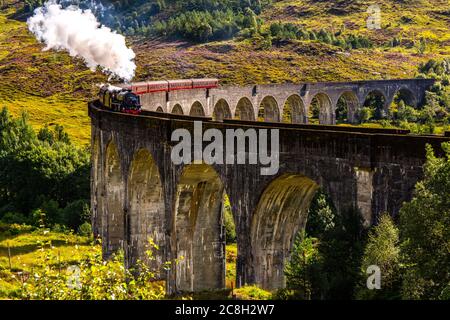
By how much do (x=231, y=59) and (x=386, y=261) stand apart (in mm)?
125593

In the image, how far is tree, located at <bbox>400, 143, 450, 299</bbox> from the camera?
56.7 ft

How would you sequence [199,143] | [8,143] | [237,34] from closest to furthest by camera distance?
[199,143] → [8,143] → [237,34]

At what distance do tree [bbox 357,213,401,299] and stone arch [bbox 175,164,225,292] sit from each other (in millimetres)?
13718

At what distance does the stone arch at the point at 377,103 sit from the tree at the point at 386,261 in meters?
93.5

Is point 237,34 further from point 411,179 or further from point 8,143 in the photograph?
point 411,179

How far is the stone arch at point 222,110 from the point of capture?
8188 centimetres

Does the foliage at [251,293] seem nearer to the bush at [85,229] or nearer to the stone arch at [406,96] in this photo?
the bush at [85,229]

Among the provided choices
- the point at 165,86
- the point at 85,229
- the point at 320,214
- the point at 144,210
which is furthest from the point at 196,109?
the point at 144,210

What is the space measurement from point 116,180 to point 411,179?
90.5ft

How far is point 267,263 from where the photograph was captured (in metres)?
28.4

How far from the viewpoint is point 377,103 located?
380ft

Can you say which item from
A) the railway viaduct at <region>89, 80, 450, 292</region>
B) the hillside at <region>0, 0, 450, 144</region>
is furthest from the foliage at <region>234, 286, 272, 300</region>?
the hillside at <region>0, 0, 450, 144</region>

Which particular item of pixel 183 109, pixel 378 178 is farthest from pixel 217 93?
pixel 378 178

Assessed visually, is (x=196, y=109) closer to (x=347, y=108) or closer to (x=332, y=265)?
(x=347, y=108)
